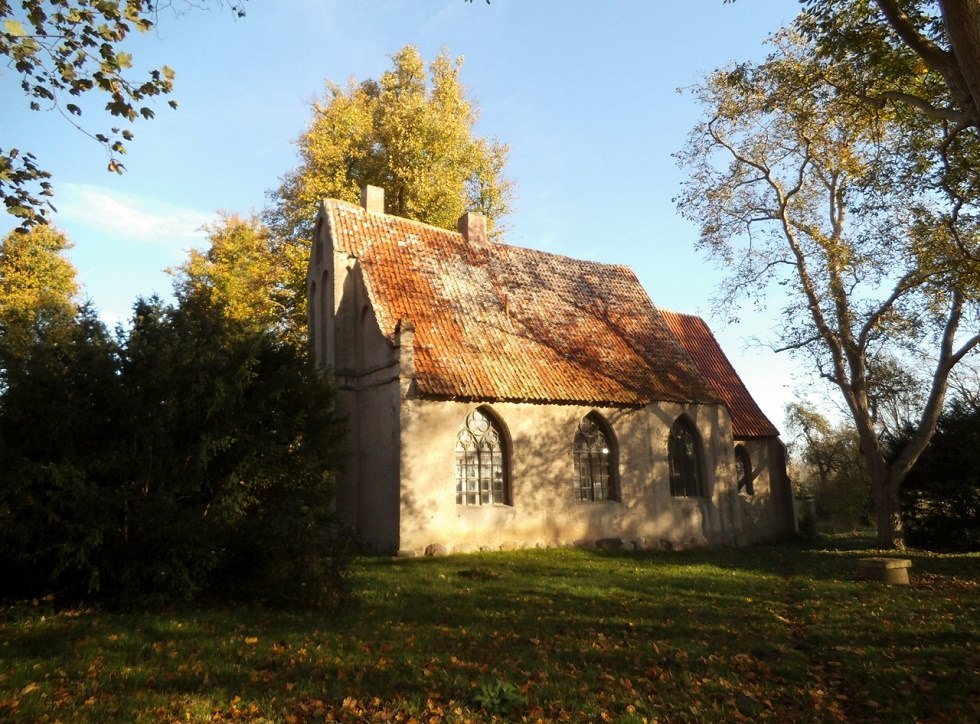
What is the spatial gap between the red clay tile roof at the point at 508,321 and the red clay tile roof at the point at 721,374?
3.22 metres

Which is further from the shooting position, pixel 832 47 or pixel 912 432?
pixel 912 432

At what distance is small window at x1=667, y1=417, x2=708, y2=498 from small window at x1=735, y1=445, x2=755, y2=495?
3964 mm

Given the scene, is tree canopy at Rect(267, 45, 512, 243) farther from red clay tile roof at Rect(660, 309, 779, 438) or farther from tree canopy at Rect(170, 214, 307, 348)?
red clay tile roof at Rect(660, 309, 779, 438)

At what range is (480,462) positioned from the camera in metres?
17.6

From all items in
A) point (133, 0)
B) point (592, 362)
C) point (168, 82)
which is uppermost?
point (133, 0)

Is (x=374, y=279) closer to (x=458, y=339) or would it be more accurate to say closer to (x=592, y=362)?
(x=458, y=339)

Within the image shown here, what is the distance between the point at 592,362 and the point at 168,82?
1445cm

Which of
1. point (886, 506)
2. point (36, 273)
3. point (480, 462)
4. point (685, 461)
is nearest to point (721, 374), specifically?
point (685, 461)

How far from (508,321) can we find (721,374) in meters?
10.7

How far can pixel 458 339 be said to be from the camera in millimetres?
18328

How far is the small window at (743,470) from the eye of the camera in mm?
24391

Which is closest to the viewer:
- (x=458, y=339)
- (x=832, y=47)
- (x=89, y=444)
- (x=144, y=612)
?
(x=144, y=612)

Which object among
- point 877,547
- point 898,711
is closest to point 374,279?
point 898,711

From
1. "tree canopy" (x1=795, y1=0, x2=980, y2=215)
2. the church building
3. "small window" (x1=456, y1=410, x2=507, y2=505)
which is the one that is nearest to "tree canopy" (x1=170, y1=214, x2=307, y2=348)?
the church building
